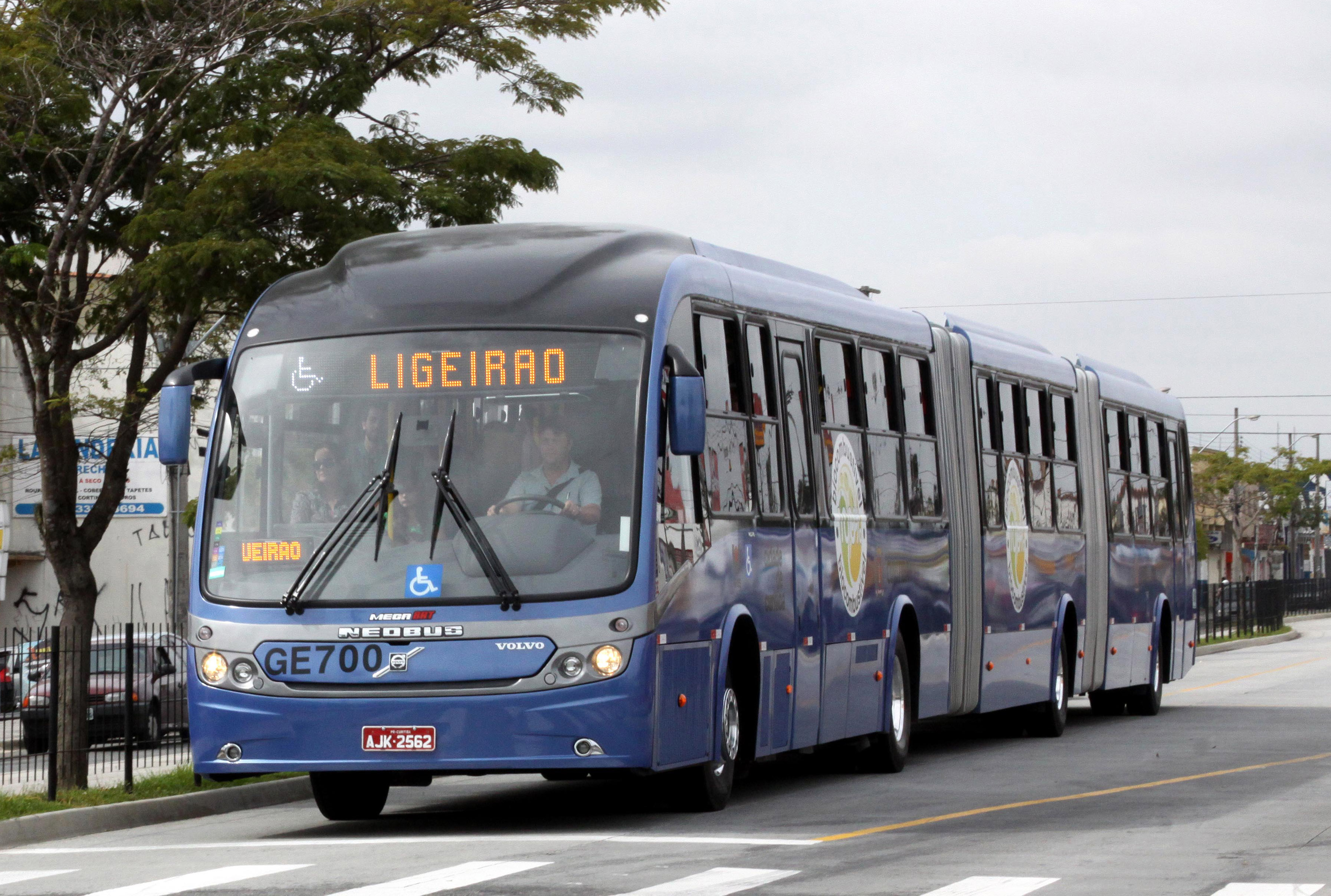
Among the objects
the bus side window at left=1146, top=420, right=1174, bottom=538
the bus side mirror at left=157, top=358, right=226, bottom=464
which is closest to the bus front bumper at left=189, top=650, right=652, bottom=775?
Answer: the bus side mirror at left=157, top=358, right=226, bottom=464

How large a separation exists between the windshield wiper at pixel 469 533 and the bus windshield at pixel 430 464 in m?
0.03

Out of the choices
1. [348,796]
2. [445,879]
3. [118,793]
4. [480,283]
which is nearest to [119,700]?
[118,793]

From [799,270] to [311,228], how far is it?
4.26 metres

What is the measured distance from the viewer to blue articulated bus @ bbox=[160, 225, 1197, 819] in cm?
1201

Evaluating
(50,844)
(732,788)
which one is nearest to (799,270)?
(732,788)

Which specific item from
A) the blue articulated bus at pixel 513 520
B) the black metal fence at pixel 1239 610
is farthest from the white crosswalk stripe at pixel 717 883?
the black metal fence at pixel 1239 610

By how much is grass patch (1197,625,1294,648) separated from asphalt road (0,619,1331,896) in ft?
105

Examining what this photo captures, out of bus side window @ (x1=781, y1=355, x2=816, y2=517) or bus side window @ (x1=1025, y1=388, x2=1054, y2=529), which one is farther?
bus side window @ (x1=1025, y1=388, x2=1054, y2=529)

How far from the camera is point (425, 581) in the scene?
1212cm

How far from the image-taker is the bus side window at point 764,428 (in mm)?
14312

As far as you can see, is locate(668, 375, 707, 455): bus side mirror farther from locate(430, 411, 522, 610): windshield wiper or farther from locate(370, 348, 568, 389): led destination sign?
locate(430, 411, 522, 610): windshield wiper

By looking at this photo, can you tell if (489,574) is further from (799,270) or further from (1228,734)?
(1228,734)

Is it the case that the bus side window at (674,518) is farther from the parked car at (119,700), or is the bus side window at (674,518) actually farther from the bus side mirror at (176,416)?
the parked car at (119,700)

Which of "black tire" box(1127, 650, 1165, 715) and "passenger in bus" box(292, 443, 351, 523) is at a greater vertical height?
"passenger in bus" box(292, 443, 351, 523)
